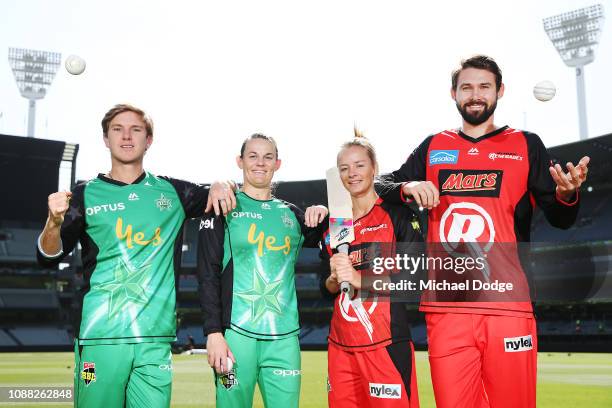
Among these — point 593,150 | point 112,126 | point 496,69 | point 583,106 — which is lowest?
point 112,126

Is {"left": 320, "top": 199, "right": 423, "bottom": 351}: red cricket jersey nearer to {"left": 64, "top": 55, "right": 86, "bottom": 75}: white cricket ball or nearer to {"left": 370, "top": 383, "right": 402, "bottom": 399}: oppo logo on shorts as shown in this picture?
{"left": 370, "top": 383, "right": 402, "bottom": 399}: oppo logo on shorts

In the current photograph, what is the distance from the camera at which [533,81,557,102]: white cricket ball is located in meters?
10.4

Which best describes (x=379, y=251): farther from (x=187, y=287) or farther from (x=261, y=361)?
(x=187, y=287)

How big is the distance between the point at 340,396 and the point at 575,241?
35830 millimetres

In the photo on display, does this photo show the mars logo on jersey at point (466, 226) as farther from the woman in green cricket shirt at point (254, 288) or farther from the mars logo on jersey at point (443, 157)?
the woman in green cricket shirt at point (254, 288)

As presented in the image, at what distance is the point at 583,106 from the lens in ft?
202

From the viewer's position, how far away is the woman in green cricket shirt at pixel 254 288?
4082 mm

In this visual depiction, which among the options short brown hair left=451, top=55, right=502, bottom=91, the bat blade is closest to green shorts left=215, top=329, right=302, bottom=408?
the bat blade

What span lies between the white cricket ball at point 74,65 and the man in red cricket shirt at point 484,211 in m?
10.9

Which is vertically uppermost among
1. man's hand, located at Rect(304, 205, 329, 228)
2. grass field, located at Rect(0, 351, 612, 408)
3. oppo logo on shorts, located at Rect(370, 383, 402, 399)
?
man's hand, located at Rect(304, 205, 329, 228)

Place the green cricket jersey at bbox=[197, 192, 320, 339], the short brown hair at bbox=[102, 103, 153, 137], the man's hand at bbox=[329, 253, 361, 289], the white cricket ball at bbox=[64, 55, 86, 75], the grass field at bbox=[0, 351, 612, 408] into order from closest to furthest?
1. the man's hand at bbox=[329, 253, 361, 289]
2. the green cricket jersey at bbox=[197, 192, 320, 339]
3. the short brown hair at bbox=[102, 103, 153, 137]
4. the grass field at bbox=[0, 351, 612, 408]
5. the white cricket ball at bbox=[64, 55, 86, 75]

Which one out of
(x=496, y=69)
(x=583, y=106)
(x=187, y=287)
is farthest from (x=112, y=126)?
(x=583, y=106)

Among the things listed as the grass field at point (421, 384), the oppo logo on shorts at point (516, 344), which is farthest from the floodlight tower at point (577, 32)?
the oppo logo on shorts at point (516, 344)

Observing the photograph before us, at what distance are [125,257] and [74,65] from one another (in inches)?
412
